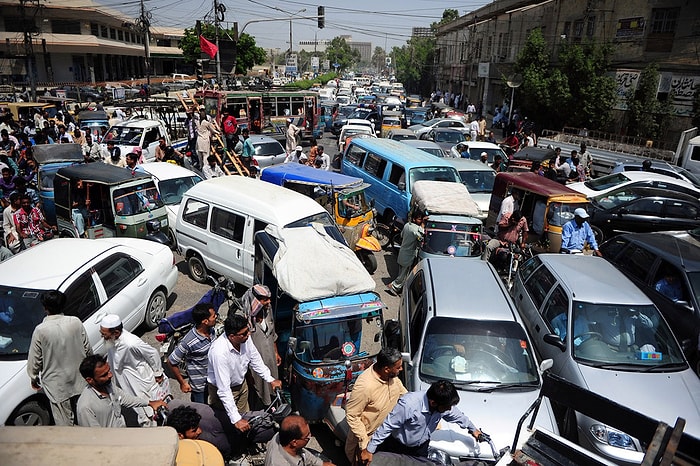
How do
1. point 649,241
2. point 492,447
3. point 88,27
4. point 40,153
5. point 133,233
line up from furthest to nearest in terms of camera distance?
point 88,27 → point 40,153 → point 133,233 → point 649,241 → point 492,447

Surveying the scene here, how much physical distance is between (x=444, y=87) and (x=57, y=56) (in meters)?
47.8

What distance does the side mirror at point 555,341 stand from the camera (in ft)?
18.8

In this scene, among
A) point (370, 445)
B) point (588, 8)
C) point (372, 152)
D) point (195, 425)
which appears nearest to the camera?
point (195, 425)

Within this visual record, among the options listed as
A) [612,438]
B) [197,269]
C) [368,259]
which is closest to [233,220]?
[197,269]

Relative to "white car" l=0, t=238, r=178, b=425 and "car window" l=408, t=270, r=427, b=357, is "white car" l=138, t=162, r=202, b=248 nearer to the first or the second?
"white car" l=0, t=238, r=178, b=425

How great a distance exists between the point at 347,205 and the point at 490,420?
19.5 ft

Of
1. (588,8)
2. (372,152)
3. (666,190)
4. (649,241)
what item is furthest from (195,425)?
(588,8)

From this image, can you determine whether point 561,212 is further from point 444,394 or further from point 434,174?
point 444,394

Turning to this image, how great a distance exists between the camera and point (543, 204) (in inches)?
413

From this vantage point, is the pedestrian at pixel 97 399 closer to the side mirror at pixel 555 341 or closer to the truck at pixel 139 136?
the side mirror at pixel 555 341

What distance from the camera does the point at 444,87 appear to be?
6381cm

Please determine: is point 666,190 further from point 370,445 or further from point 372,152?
point 370,445

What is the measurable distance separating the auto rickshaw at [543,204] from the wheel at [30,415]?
951cm

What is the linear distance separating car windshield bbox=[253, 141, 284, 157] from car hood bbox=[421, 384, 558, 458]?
42.8 ft
